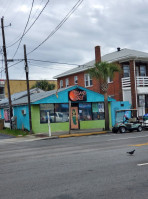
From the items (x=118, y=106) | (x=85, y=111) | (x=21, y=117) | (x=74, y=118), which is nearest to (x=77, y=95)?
(x=85, y=111)

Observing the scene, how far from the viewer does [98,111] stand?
92.5 feet

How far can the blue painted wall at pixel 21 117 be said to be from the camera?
85.8ft

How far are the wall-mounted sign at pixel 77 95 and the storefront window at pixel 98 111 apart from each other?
1.57 metres

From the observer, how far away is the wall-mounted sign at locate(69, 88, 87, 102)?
86.8 feet

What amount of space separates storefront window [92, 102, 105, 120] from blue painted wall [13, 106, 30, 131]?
6.47 m

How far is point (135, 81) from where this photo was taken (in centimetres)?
3064

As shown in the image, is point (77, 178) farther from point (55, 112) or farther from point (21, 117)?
point (21, 117)

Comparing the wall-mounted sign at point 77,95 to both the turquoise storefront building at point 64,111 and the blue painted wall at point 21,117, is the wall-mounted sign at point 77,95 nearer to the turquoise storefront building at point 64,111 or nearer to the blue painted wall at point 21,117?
the turquoise storefront building at point 64,111

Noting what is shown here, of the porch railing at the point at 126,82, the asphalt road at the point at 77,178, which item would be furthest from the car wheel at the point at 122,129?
the asphalt road at the point at 77,178

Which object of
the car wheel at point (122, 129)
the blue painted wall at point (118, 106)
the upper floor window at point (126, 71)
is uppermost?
the upper floor window at point (126, 71)

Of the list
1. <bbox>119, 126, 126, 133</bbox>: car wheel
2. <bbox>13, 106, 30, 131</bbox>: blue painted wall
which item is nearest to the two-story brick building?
<bbox>119, 126, 126, 133</bbox>: car wheel

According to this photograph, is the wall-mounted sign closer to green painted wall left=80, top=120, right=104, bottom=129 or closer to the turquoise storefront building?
the turquoise storefront building

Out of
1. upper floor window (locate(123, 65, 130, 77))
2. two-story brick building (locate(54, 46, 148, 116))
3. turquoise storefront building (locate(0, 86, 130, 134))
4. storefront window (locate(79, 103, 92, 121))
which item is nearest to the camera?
turquoise storefront building (locate(0, 86, 130, 134))

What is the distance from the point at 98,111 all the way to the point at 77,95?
299 cm
